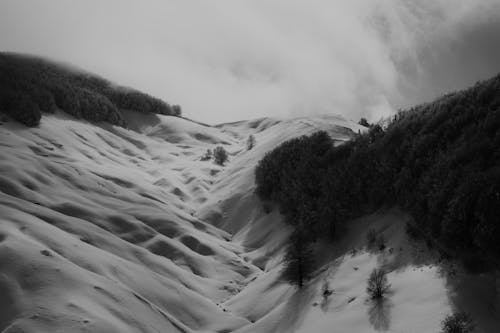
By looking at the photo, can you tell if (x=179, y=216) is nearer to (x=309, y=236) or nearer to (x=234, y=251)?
(x=234, y=251)

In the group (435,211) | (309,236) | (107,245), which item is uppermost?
(309,236)

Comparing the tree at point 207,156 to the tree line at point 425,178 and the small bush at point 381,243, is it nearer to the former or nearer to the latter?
the tree line at point 425,178

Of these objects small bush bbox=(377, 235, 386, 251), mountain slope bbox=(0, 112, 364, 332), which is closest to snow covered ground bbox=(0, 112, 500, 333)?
mountain slope bbox=(0, 112, 364, 332)

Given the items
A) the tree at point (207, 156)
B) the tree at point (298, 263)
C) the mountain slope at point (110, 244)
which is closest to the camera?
the mountain slope at point (110, 244)

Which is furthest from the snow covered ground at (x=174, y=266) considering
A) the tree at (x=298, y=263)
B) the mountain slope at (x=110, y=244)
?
the tree at (x=298, y=263)

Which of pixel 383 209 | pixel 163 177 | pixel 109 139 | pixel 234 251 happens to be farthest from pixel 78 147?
pixel 383 209

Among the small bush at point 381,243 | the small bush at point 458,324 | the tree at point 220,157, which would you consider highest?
the tree at point 220,157

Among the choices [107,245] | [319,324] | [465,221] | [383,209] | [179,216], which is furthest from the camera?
[179,216]

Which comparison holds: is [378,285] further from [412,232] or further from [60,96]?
[60,96]
